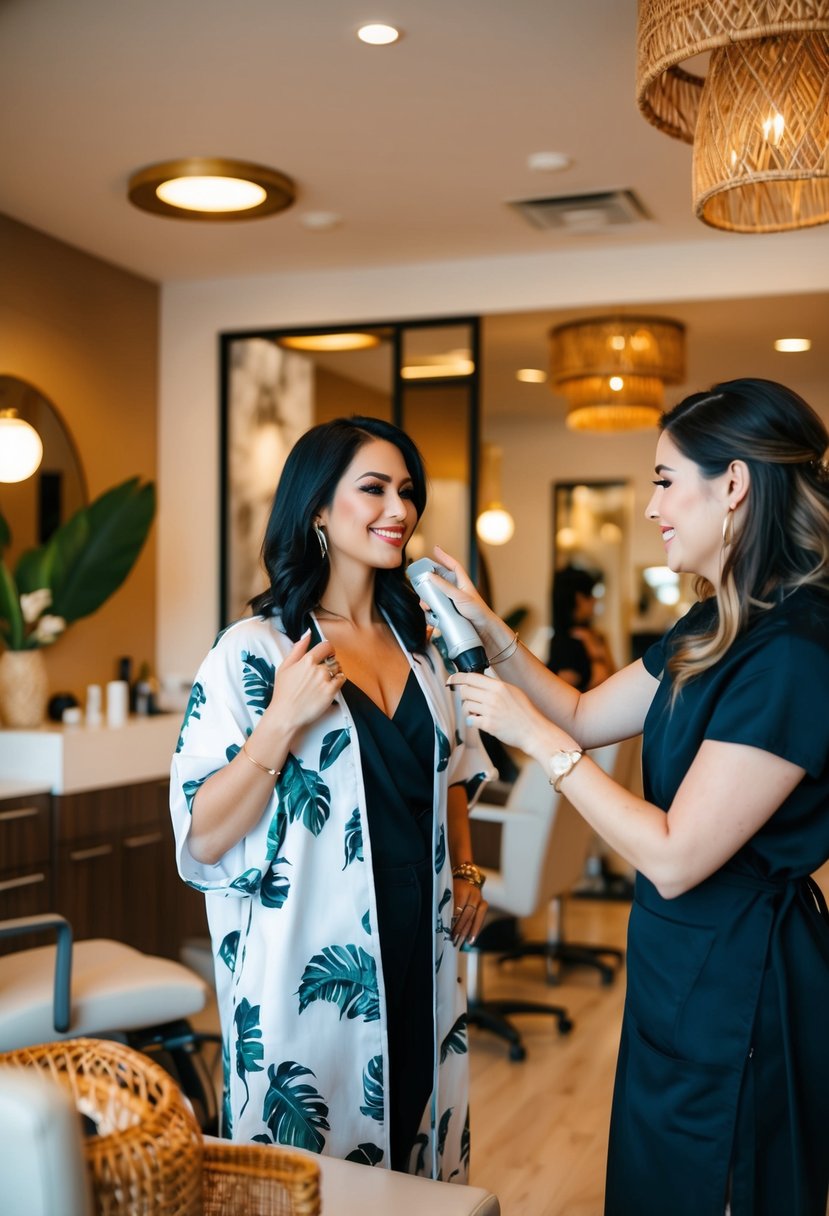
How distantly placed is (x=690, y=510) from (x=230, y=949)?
949mm

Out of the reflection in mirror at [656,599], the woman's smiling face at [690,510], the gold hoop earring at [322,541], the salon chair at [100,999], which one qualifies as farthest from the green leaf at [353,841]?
the reflection in mirror at [656,599]

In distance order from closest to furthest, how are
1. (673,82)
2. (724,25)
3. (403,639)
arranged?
(403,639), (724,25), (673,82)

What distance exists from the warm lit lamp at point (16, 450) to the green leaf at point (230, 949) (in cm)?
271

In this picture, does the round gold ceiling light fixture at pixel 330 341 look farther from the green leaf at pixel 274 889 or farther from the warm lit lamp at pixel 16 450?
the green leaf at pixel 274 889

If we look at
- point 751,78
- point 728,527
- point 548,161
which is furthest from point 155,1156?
point 548,161

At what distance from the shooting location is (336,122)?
3412mm

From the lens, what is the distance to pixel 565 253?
4703 mm

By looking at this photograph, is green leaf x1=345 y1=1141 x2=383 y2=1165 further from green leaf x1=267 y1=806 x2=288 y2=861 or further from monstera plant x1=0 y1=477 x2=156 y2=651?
monstera plant x1=0 y1=477 x2=156 y2=651

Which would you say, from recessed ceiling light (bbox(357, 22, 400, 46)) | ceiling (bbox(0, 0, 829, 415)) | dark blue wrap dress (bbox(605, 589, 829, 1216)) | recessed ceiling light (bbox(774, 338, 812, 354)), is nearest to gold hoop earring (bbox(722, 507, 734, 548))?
dark blue wrap dress (bbox(605, 589, 829, 1216))

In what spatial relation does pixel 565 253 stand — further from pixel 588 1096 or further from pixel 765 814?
pixel 765 814

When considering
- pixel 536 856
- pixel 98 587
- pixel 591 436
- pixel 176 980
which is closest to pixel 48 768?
pixel 98 587

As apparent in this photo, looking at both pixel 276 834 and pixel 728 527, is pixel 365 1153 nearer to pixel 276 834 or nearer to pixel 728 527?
pixel 276 834

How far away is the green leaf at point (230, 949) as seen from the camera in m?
1.81

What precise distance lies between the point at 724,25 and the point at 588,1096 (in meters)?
2.83
